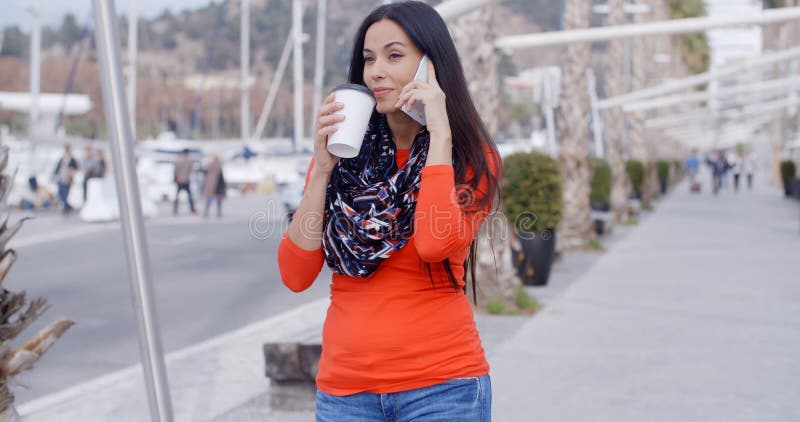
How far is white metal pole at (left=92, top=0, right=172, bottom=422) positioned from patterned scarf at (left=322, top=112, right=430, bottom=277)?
0.85 metres

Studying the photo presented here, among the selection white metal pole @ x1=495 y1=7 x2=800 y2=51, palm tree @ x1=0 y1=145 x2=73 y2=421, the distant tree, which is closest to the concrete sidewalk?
white metal pole @ x1=495 y1=7 x2=800 y2=51

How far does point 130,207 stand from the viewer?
118 inches

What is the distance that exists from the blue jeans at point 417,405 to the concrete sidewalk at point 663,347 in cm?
303

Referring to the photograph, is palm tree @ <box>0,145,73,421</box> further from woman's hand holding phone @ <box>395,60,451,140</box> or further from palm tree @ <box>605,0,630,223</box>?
palm tree @ <box>605,0,630,223</box>

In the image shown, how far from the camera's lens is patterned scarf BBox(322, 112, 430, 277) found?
228 centimetres

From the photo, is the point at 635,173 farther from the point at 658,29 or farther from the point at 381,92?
the point at 381,92

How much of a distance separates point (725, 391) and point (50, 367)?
467 centimetres

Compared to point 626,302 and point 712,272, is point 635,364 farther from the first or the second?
point 712,272

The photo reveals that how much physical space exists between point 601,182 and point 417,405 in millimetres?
19756

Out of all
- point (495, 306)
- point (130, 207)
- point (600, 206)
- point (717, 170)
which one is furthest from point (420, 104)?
point (717, 170)

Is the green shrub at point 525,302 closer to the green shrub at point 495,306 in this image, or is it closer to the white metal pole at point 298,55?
the green shrub at point 495,306

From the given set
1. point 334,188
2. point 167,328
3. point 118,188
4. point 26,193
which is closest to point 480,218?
point 334,188

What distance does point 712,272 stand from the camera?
481 inches

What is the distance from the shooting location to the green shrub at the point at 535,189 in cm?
1073
